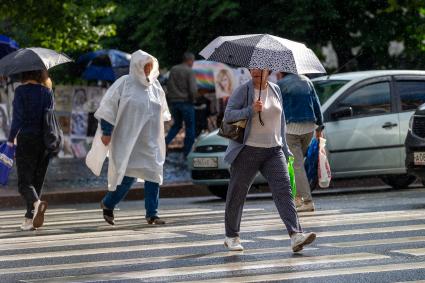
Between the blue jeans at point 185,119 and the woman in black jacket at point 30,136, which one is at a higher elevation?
the woman in black jacket at point 30,136

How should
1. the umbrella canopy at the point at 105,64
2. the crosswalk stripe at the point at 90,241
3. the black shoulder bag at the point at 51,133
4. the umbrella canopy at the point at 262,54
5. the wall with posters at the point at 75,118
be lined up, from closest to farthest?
the umbrella canopy at the point at 262,54
the crosswalk stripe at the point at 90,241
the black shoulder bag at the point at 51,133
the wall with posters at the point at 75,118
the umbrella canopy at the point at 105,64

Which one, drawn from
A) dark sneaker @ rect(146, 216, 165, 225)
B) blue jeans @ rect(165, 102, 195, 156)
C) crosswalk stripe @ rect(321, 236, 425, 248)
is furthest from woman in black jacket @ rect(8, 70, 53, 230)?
blue jeans @ rect(165, 102, 195, 156)

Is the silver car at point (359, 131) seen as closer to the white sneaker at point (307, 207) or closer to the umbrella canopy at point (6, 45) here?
the white sneaker at point (307, 207)

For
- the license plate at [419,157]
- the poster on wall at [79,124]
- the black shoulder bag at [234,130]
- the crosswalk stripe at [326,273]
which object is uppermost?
the black shoulder bag at [234,130]

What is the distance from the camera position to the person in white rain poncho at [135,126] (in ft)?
40.2

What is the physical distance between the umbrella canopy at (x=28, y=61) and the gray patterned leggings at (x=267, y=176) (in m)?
3.06

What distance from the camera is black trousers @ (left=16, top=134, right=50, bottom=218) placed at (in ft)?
39.9

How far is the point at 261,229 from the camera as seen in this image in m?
11.8

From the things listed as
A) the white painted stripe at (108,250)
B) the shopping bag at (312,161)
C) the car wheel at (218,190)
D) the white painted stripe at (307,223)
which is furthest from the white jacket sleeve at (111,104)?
the car wheel at (218,190)

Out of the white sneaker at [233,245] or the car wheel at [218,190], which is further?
the car wheel at [218,190]

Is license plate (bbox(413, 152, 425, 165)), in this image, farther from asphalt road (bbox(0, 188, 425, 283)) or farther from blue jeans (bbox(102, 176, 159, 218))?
blue jeans (bbox(102, 176, 159, 218))

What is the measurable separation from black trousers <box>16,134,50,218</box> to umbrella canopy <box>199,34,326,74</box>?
9.26ft

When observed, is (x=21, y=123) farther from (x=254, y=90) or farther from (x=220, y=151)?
(x=220, y=151)

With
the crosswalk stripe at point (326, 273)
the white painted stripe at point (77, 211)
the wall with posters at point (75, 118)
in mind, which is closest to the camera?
the crosswalk stripe at point (326, 273)
